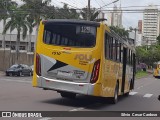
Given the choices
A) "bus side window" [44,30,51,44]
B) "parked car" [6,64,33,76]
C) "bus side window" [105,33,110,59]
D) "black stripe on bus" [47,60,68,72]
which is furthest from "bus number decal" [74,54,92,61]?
"parked car" [6,64,33,76]

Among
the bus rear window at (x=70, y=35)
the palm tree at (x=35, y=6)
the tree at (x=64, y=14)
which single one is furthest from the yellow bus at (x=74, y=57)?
the palm tree at (x=35, y=6)

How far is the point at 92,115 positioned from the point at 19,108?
238cm

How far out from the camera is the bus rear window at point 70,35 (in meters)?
16.0

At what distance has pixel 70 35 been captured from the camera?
1633 cm

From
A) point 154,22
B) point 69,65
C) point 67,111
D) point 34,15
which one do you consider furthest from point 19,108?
point 154,22

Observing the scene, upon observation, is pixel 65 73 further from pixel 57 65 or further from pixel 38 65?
pixel 38 65

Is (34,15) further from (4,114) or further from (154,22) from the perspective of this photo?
(154,22)

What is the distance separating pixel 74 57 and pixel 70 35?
90 cm

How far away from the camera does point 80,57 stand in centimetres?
1587

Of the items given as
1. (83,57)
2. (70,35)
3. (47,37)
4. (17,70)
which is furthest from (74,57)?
(17,70)

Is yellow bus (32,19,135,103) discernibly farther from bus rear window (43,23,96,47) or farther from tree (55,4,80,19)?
tree (55,4,80,19)

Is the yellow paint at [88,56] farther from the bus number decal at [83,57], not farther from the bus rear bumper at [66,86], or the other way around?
the bus rear bumper at [66,86]

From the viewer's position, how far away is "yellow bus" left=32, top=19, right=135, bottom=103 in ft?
51.6

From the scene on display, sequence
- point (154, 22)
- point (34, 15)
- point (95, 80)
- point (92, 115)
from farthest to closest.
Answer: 1. point (154, 22)
2. point (34, 15)
3. point (95, 80)
4. point (92, 115)
